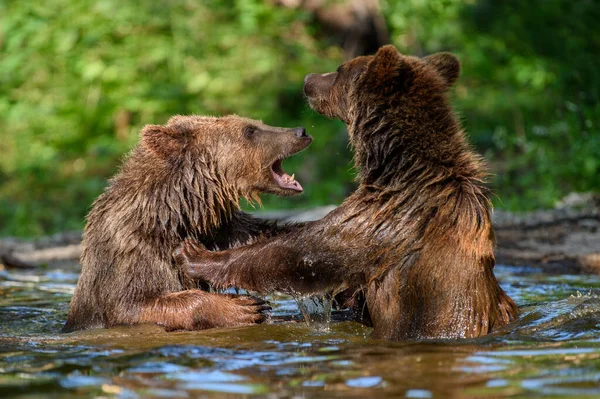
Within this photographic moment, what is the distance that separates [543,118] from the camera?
688 inches

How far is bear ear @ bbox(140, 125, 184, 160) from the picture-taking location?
7.34 m

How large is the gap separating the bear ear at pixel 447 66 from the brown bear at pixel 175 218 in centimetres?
124

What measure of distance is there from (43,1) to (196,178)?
1494 centimetres

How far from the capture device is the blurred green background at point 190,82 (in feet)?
56.2

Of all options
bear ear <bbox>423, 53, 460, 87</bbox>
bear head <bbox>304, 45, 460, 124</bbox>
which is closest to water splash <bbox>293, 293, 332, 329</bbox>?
bear head <bbox>304, 45, 460, 124</bbox>

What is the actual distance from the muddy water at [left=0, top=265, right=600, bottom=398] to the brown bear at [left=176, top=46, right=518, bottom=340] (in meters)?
0.30

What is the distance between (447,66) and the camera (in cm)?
705

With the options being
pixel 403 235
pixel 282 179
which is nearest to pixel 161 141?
pixel 282 179

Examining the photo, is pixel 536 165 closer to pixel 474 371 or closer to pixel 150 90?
pixel 150 90

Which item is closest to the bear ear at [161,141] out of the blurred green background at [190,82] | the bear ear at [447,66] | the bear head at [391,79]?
the bear head at [391,79]

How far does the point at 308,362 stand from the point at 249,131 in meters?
2.84

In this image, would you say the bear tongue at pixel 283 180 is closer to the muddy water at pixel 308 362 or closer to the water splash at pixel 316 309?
the water splash at pixel 316 309

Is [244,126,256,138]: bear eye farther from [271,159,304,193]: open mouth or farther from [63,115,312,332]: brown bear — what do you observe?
[271,159,304,193]: open mouth

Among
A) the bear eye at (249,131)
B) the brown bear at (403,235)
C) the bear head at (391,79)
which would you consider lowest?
the brown bear at (403,235)
